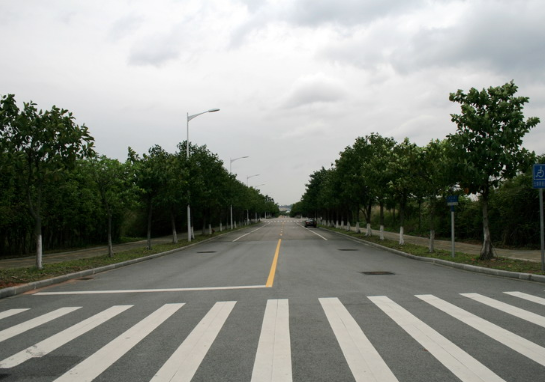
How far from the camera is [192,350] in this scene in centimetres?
521

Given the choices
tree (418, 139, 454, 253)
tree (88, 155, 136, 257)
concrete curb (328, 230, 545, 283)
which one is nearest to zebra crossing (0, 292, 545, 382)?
concrete curb (328, 230, 545, 283)

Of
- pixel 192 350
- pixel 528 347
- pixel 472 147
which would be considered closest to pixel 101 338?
pixel 192 350

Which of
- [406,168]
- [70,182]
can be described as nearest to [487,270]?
[406,168]

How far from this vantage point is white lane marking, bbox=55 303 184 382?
14.5ft

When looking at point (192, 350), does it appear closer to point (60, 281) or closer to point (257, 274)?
point (257, 274)

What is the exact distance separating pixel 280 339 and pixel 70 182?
85.6ft

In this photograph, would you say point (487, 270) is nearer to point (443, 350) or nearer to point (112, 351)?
point (443, 350)

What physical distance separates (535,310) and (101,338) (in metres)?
7.05

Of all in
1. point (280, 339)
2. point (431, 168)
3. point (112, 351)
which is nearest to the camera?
point (112, 351)

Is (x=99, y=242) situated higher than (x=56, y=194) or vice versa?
(x=56, y=194)

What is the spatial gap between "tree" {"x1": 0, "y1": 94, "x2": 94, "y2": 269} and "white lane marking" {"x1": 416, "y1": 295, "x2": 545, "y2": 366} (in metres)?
12.4

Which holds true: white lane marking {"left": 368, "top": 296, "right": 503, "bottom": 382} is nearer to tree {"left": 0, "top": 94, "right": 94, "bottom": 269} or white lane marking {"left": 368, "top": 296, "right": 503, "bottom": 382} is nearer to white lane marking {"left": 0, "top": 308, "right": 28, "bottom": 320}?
white lane marking {"left": 0, "top": 308, "right": 28, "bottom": 320}

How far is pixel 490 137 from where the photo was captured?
1427cm

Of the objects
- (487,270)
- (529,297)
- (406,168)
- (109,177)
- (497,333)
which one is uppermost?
(406,168)
